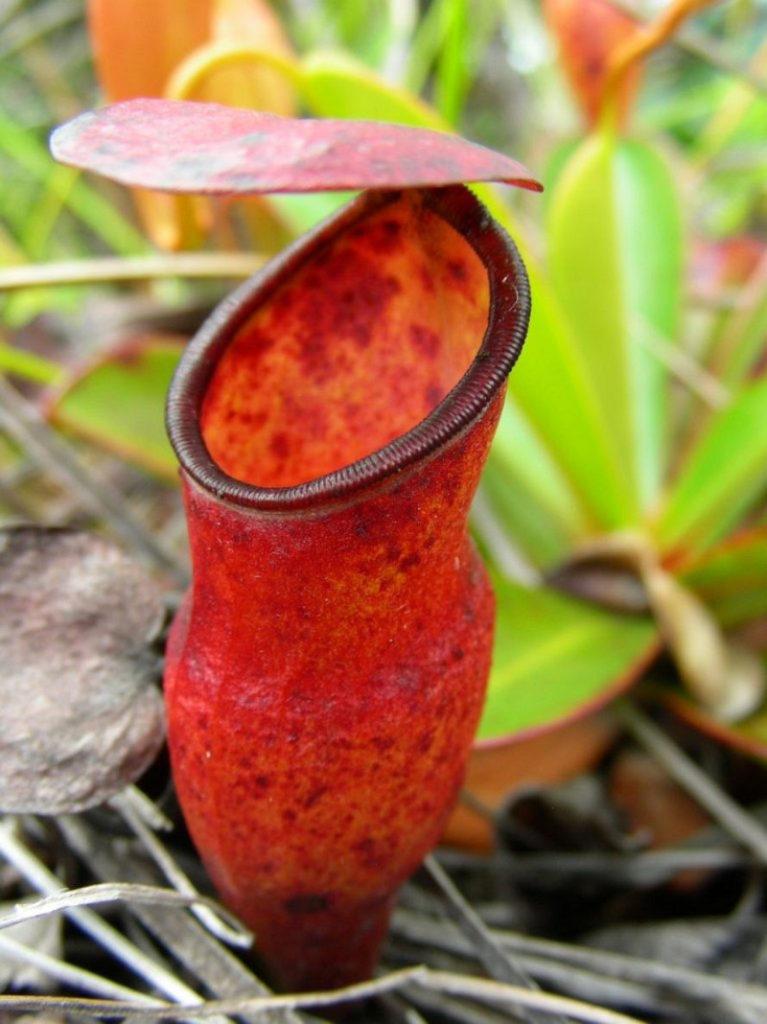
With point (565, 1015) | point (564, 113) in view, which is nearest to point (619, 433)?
point (565, 1015)

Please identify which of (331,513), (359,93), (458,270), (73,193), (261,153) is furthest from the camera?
(73,193)

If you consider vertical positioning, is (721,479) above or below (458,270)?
below

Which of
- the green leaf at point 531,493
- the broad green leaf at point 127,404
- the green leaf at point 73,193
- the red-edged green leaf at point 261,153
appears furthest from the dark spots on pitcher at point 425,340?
the green leaf at point 73,193

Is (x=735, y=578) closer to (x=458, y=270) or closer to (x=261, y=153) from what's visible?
(x=458, y=270)

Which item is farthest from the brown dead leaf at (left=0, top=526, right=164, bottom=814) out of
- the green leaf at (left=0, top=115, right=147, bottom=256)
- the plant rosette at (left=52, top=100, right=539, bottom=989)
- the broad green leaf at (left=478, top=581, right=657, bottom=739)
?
the green leaf at (left=0, top=115, right=147, bottom=256)

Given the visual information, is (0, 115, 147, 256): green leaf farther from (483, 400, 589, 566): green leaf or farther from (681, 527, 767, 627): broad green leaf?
(681, 527, 767, 627): broad green leaf

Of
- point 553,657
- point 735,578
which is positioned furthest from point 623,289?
point 553,657

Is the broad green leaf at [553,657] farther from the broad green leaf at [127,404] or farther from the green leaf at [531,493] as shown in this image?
the broad green leaf at [127,404]

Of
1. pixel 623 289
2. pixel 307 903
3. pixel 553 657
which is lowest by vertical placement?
pixel 553 657
